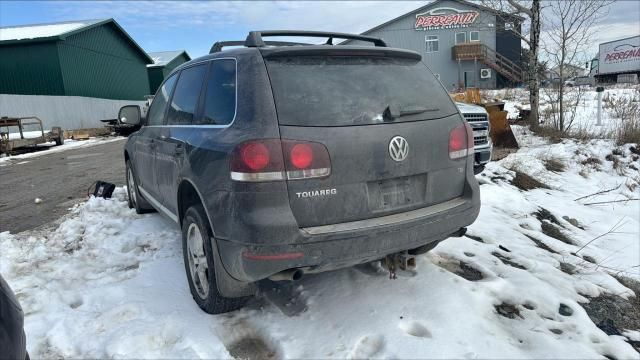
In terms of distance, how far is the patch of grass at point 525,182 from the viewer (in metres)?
7.49

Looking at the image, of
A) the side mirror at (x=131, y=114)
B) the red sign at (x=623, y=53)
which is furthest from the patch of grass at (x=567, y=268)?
the red sign at (x=623, y=53)

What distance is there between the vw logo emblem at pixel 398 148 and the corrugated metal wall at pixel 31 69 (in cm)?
3081

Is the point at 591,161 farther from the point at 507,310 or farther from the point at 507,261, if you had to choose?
the point at 507,310

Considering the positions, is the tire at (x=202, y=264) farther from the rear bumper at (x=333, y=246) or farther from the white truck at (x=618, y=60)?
the white truck at (x=618, y=60)

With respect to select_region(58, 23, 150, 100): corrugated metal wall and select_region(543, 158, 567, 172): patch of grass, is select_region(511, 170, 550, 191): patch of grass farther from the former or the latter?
select_region(58, 23, 150, 100): corrugated metal wall

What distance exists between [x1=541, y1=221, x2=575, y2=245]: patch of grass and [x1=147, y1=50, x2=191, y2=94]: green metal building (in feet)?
146

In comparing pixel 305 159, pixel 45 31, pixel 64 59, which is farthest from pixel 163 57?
pixel 305 159

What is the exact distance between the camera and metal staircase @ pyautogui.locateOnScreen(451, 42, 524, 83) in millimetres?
40694

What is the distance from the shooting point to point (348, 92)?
3.05m

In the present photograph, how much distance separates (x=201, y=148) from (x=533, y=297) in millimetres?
2674

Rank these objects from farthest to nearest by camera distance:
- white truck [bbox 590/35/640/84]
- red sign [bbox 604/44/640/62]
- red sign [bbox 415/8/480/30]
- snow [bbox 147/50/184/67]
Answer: snow [bbox 147/50/184/67], red sign [bbox 415/8/480/30], red sign [bbox 604/44/640/62], white truck [bbox 590/35/640/84]

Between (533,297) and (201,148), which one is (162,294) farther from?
(533,297)

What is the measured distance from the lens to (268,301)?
11.7ft

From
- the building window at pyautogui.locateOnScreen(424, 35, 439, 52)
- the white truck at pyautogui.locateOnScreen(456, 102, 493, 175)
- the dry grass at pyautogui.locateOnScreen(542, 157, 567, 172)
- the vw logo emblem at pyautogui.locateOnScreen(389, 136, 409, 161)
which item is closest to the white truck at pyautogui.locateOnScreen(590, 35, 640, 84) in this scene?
the building window at pyautogui.locateOnScreen(424, 35, 439, 52)
